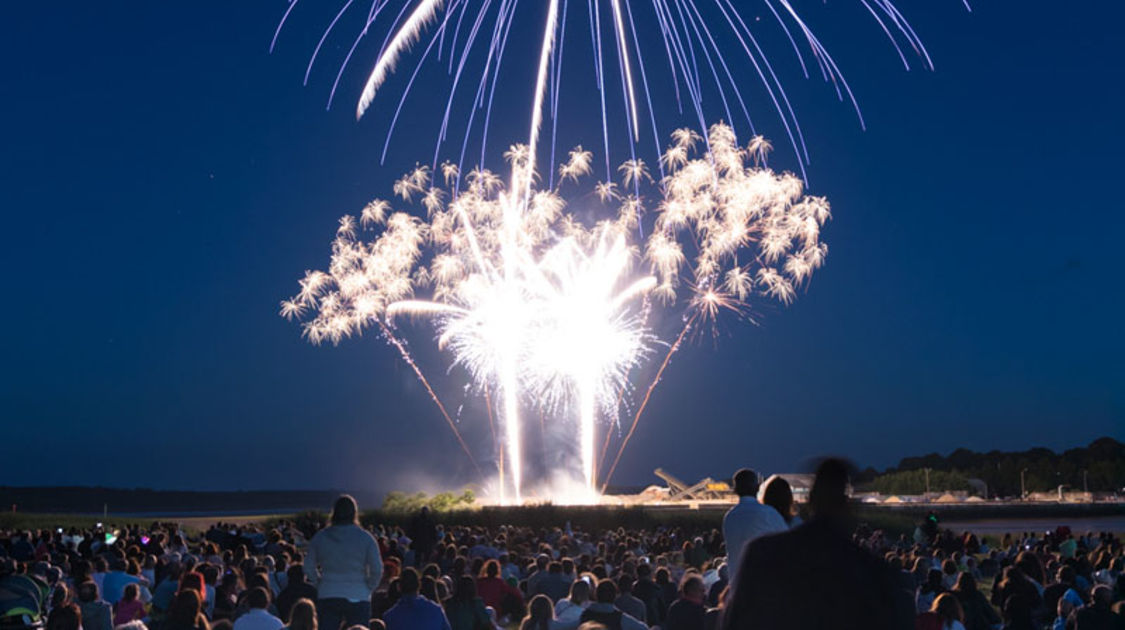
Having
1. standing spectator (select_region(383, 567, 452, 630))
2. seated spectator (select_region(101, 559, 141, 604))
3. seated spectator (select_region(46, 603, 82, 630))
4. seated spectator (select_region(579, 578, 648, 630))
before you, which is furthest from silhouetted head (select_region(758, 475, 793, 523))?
seated spectator (select_region(101, 559, 141, 604))

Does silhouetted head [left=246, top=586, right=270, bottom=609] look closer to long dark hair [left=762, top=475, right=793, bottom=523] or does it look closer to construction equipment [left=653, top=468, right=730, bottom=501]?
long dark hair [left=762, top=475, right=793, bottom=523]

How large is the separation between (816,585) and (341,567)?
21.9ft

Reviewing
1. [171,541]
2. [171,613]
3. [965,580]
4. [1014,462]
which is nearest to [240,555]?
[171,541]

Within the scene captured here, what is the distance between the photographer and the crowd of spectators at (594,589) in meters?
3.38

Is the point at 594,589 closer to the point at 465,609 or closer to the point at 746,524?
the point at 465,609

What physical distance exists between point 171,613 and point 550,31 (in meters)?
18.4

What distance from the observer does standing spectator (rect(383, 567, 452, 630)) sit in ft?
29.3

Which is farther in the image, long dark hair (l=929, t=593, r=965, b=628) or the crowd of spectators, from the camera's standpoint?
long dark hair (l=929, t=593, r=965, b=628)

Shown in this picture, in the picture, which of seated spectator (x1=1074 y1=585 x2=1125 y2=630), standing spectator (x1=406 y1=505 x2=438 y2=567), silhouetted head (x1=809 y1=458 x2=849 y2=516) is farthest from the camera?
standing spectator (x1=406 y1=505 x2=438 y2=567)

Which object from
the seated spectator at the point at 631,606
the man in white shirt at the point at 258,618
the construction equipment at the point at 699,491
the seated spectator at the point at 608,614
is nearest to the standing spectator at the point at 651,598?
the seated spectator at the point at 631,606

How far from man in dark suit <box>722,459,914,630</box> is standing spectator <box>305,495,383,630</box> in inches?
249

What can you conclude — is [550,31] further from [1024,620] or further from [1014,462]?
[1014,462]

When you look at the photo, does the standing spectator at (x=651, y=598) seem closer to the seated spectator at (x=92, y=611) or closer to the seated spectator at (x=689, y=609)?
the seated spectator at (x=689, y=609)

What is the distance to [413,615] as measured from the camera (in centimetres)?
895
